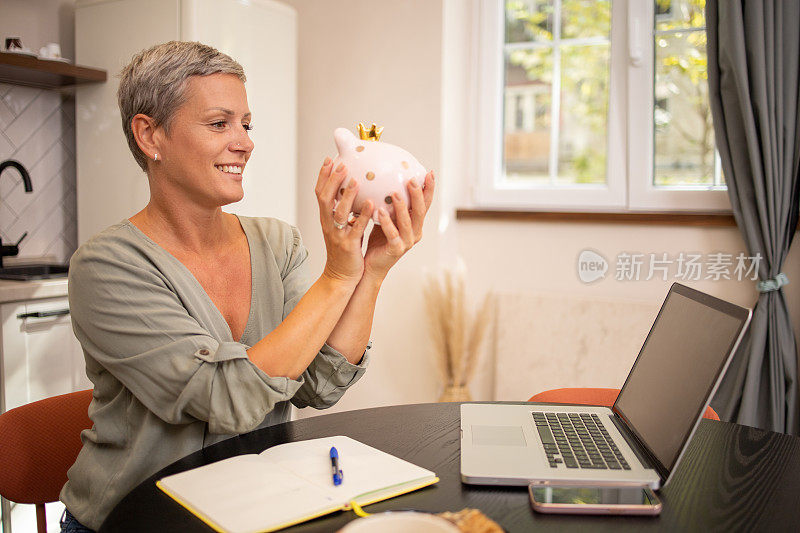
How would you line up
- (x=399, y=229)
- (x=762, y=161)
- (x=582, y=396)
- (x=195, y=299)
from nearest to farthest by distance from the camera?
(x=399, y=229) < (x=195, y=299) < (x=582, y=396) < (x=762, y=161)

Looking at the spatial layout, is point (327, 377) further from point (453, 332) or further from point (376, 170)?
point (453, 332)

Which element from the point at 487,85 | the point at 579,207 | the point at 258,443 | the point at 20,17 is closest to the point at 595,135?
the point at 579,207

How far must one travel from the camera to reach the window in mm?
2775

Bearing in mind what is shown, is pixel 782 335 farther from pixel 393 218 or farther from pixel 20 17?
pixel 20 17

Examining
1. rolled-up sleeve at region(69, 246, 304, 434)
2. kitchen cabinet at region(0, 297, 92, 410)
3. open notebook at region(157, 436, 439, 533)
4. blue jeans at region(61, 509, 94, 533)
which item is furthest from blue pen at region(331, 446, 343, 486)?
kitchen cabinet at region(0, 297, 92, 410)

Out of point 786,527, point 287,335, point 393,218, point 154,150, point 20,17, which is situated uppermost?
point 20,17

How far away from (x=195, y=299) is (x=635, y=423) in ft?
2.58

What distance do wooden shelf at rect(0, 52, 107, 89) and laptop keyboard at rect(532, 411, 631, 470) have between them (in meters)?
2.38

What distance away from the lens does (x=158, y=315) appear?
1.18 metres

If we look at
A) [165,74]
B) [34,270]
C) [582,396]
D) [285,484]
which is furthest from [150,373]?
[34,270]

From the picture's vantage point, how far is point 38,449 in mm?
1420

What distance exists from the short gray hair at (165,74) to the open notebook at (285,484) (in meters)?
0.68

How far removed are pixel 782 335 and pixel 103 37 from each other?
111 inches

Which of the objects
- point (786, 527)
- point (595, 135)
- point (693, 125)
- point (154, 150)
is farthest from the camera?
point (595, 135)
